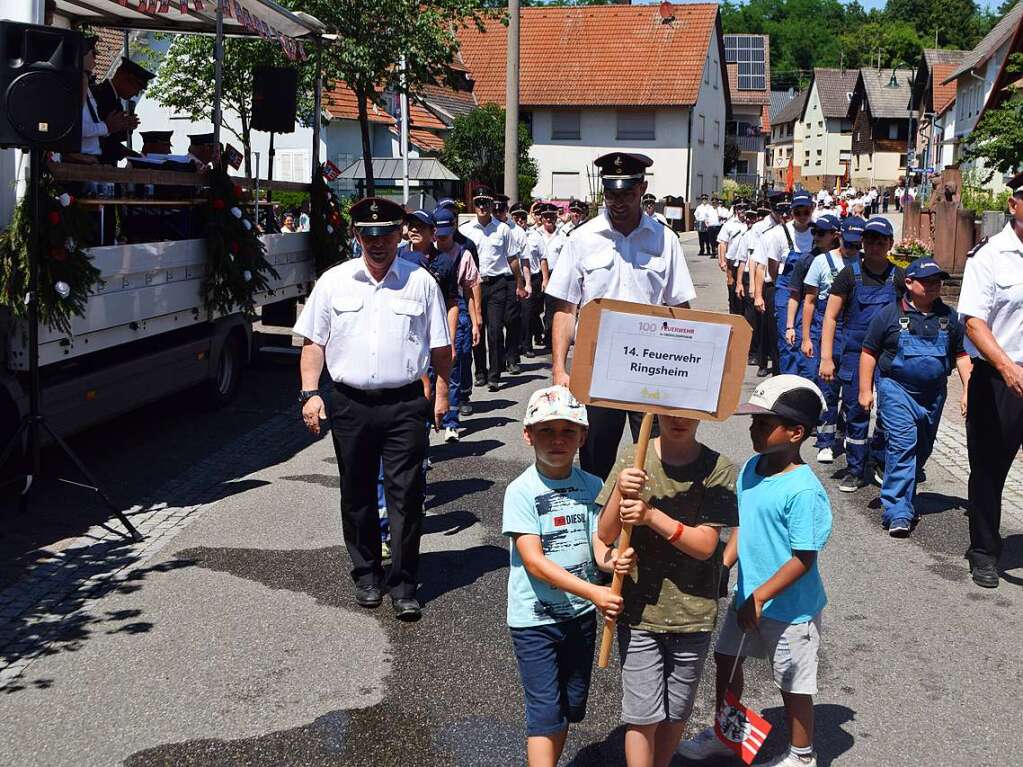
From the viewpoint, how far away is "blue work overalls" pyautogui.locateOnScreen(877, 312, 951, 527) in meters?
7.58

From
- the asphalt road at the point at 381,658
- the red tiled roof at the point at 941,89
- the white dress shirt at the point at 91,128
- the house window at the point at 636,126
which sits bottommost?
the asphalt road at the point at 381,658

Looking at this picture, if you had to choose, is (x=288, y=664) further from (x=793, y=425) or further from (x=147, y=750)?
(x=793, y=425)

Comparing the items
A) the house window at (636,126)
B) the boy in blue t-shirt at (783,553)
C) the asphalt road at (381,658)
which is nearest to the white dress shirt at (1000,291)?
the asphalt road at (381,658)

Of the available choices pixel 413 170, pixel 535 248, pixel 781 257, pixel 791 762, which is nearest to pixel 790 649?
pixel 791 762

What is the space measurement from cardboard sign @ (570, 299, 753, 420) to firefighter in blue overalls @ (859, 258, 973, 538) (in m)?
4.09

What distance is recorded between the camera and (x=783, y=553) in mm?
4160

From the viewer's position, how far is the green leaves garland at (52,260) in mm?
7426

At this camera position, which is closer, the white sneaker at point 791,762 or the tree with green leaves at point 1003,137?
the white sneaker at point 791,762

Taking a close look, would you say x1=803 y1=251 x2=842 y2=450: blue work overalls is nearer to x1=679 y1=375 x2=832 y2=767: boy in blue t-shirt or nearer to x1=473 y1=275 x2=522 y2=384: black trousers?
x1=473 y1=275 x2=522 y2=384: black trousers

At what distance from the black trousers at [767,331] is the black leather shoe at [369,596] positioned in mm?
6854

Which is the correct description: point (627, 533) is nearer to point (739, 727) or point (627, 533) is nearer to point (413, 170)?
point (739, 727)

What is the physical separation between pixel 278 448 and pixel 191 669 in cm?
476

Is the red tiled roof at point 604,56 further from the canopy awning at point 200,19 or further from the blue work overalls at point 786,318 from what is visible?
the blue work overalls at point 786,318

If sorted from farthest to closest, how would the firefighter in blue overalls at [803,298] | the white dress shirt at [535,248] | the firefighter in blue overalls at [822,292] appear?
the white dress shirt at [535,248], the firefighter in blue overalls at [803,298], the firefighter in blue overalls at [822,292]
